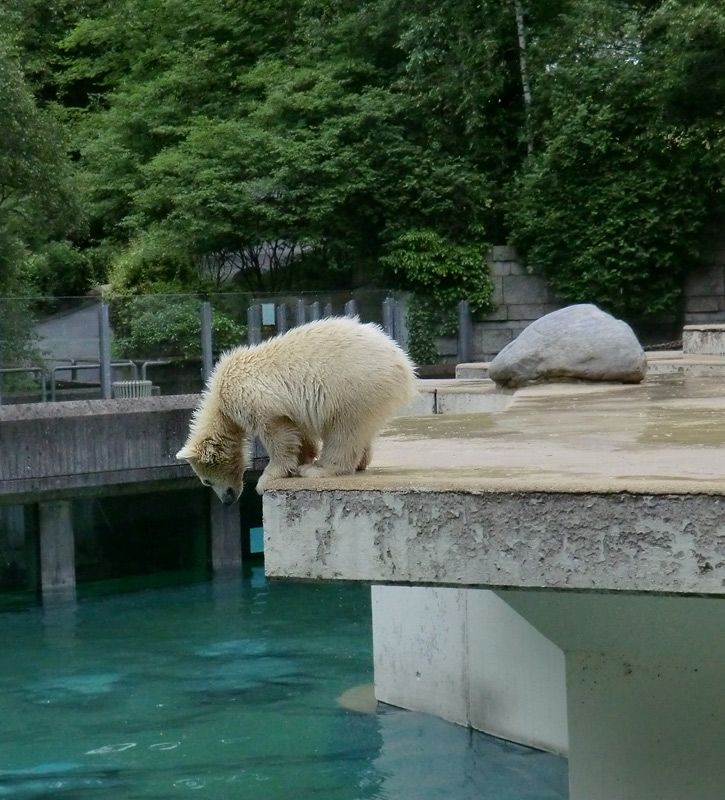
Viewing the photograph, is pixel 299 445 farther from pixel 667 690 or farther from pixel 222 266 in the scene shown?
pixel 222 266

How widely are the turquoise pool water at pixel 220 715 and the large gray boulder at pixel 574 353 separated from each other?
2.68 meters

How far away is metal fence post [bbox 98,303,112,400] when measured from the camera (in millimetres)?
16609

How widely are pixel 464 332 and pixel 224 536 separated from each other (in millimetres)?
10865

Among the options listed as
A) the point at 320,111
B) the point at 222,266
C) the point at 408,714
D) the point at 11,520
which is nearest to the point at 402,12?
the point at 320,111

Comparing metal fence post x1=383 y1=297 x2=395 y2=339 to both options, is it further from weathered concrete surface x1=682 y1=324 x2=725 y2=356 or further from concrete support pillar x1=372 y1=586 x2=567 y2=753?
concrete support pillar x1=372 y1=586 x2=567 y2=753

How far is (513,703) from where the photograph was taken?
804 centimetres

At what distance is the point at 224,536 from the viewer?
1455cm

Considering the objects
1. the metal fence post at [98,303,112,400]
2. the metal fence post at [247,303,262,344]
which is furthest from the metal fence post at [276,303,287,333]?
the metal fence post at [98,303,112,400]

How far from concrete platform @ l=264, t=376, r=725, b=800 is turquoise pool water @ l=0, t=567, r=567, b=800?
53 centimetres

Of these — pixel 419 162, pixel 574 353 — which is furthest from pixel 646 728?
pixel 419 162

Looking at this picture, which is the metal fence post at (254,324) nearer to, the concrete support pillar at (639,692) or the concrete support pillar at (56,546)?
the concrete support pillar at (56,546)

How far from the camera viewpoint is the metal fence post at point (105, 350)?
16.6m

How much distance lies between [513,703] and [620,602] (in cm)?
315

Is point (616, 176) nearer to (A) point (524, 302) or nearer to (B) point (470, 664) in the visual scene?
(A) point (524, 302)
